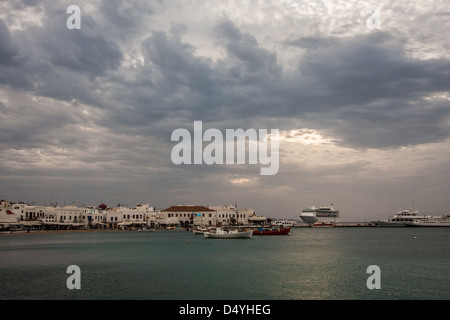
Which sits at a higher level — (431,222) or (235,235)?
(235,235)

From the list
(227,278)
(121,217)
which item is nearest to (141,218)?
(121,217)

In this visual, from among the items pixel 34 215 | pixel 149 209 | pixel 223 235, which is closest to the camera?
pixel 223 235

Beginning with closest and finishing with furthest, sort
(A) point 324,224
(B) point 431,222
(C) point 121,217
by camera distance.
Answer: (C) point 121,217, (B) point 431,222, (A) point 324,224

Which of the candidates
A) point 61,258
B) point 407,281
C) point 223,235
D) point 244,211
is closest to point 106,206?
point 244,211

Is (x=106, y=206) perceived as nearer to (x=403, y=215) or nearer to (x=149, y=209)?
(x=149, y=209)

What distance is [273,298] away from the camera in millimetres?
21125

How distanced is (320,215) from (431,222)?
45.9 metres

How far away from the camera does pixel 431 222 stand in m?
143

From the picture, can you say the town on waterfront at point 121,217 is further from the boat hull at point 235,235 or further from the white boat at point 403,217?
the white boat at point 403,217

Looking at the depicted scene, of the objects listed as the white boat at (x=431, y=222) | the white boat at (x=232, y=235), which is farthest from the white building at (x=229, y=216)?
the white boat at (x=431, y=222)

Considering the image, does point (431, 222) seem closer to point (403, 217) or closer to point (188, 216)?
point (403, 217)

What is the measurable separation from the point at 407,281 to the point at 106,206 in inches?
5818

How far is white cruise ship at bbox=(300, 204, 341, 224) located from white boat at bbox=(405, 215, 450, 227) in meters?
34.0

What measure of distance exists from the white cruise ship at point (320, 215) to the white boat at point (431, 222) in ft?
111
